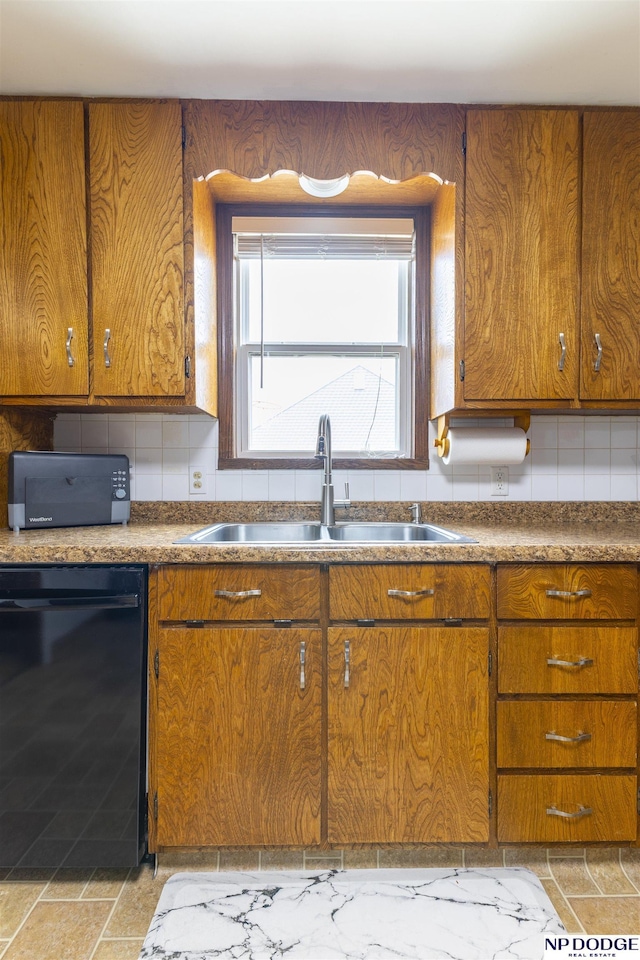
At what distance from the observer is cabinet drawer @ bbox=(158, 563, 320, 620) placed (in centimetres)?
154

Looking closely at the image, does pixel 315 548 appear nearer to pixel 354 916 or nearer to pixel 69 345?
pixel 354 916

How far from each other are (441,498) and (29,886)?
1.80 meters

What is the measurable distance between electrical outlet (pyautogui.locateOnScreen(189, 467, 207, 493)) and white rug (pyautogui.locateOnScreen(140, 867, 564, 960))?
125 cm

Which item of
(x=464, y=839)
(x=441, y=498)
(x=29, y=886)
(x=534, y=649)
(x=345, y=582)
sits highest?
(x=441, y=498)

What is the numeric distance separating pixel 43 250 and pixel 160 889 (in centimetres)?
196

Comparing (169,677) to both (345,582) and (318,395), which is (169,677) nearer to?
(345,582)

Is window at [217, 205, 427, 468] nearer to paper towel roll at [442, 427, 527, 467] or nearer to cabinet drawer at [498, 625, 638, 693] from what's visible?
paper towel roll at [442, 427, 527, 467]

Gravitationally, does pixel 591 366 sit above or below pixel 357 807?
above

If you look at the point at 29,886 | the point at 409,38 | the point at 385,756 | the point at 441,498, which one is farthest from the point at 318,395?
the point at 29,886

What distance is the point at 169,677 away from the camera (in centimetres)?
154

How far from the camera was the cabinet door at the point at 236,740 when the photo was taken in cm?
153

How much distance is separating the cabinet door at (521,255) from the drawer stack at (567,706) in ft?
2.15

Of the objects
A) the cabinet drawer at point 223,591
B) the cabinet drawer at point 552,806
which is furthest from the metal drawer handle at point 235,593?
the cabinet drawer at point 552,806

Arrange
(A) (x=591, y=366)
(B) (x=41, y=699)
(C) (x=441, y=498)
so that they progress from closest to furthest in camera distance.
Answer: (B) (x=41, y=699), (A) (x=591, y=366), (C) (x=441, y=498)
